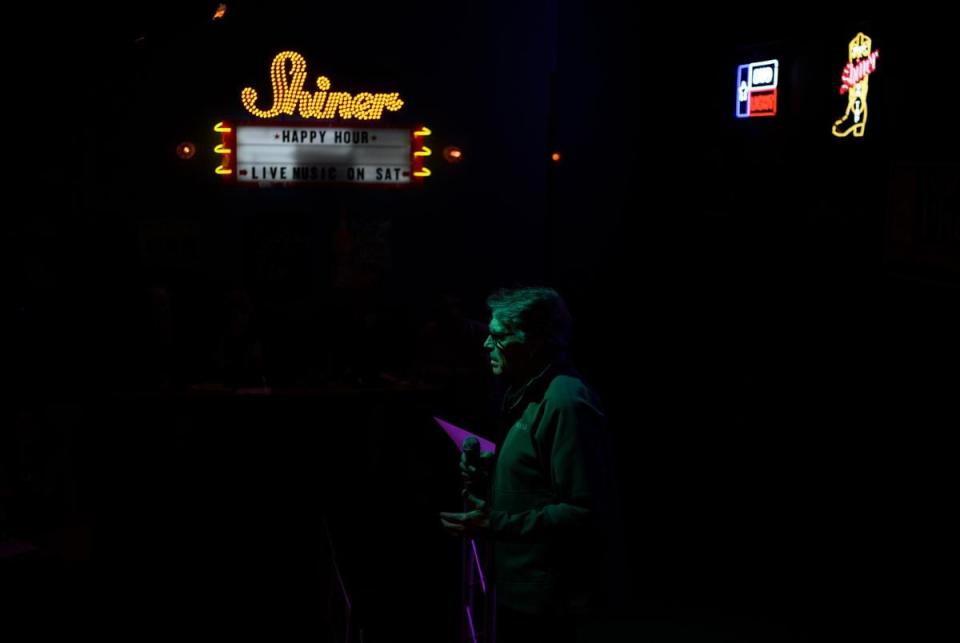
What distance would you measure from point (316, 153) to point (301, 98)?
55 centimetres

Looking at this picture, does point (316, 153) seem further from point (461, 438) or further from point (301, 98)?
point (461, 438)

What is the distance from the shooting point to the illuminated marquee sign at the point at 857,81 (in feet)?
20.0

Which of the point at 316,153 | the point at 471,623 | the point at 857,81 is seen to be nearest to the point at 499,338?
the point at 471,623

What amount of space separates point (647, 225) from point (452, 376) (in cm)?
297

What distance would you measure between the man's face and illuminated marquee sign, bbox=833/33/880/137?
10.8 feet

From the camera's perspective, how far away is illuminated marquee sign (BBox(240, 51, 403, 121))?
11.0 metres

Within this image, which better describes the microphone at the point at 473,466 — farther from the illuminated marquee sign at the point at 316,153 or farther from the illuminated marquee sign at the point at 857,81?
the illuminated marquee sign at the point at 316,153

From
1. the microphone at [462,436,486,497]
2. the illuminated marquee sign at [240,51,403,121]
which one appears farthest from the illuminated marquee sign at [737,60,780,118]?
the illuminated marquee sign at [240,51,403,121]

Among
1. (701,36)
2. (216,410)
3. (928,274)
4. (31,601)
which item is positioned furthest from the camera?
(216,410)

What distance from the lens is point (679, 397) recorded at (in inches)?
324

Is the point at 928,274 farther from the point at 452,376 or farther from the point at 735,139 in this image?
the point at 452,376

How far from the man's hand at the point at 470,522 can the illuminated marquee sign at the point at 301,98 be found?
26.2 feet

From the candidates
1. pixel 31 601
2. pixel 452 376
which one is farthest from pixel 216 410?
pixel 31 601

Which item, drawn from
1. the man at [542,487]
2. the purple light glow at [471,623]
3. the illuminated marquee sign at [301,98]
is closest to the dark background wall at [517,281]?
the illuminated marquee sign at [301,98]
